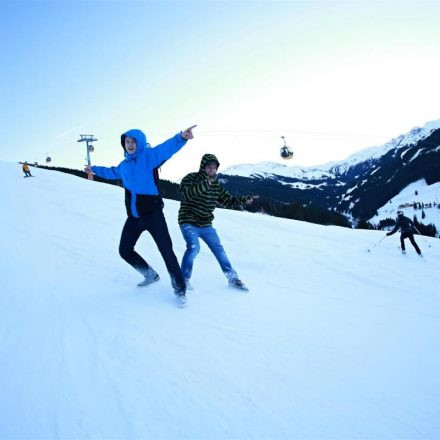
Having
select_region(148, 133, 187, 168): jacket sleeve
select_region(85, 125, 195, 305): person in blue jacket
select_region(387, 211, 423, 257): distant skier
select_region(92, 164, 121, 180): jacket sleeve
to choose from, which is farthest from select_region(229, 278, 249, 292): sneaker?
select_region(387, 211, 423, 257): distant skier

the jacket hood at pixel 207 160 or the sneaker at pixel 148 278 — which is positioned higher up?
the jacket hood at pixel 207 160

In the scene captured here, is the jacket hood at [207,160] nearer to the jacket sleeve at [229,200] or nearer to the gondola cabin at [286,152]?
the jacket sleeve at [229,200]

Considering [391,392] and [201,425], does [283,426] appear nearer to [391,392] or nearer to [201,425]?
[201,425]

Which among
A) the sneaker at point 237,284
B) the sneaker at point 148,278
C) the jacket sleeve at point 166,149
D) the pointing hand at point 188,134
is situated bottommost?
the sneaker at point 237,284

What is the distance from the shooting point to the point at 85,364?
98.6 inches

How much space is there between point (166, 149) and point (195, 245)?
4.19ft

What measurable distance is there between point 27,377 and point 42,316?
3.76ft

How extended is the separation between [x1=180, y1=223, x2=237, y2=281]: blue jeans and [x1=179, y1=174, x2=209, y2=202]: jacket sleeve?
358 millimetres

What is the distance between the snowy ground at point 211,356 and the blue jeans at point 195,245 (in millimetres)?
333

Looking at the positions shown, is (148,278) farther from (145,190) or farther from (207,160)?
(207,160)

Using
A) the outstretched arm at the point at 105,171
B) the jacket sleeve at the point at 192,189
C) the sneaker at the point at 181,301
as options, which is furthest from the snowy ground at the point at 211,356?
the outstretched arm at the point at 105,171

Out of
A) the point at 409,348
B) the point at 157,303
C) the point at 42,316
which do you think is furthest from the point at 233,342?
the point at 42,316

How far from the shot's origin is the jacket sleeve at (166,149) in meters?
3.48

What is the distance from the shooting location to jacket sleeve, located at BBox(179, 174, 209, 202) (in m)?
4.26
